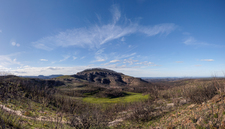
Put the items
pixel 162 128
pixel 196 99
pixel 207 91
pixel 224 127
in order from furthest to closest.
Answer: pixel 207 91, pixel 196 99, pixel 162 128, pixel 224 127

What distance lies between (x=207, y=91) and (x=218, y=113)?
10.3 m

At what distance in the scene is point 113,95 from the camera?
304 ft

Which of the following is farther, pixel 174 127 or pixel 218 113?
pixel 174 127

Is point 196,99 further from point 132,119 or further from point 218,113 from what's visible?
point 132,119

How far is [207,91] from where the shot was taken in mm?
17906

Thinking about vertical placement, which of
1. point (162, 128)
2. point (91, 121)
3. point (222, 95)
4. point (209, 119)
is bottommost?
point (162, 128)

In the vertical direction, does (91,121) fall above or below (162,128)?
above

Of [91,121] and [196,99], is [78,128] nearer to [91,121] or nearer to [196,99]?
[91,121]

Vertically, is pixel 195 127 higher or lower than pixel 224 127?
lower

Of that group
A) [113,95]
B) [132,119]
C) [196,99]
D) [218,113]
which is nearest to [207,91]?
[196,99]

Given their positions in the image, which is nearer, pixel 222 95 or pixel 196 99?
pixel 222 95

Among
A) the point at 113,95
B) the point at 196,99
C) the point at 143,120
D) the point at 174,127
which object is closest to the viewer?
the point at 174,127

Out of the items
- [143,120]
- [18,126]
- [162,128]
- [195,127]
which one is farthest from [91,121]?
[143,120]

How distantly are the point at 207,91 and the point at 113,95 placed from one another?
8034 centimetres
